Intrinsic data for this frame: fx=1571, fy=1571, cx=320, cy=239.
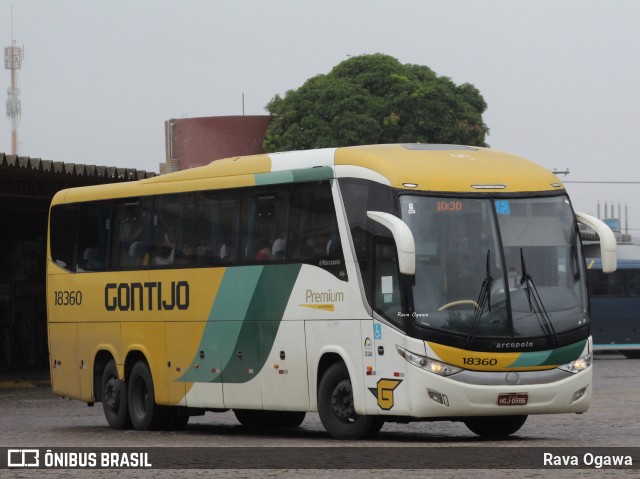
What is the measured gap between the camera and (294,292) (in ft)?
61.0

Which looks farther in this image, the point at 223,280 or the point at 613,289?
the point at 613,289

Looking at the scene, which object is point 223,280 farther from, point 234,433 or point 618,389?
point 618,389

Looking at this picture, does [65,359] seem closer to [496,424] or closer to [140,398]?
[140,398]

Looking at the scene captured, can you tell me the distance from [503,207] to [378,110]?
1761 inches

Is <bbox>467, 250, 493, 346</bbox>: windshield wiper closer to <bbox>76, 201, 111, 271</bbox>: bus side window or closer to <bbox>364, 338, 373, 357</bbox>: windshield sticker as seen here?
<bbox>364, 338, 373, 357</bbox>: windshield sticker

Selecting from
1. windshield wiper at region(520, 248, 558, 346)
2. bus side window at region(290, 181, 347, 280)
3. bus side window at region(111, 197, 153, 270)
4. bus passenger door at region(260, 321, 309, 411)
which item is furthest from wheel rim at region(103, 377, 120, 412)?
windshield wiper at region(520, 248, 558, 346)

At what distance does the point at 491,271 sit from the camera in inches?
667

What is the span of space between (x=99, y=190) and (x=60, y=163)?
25.8ft

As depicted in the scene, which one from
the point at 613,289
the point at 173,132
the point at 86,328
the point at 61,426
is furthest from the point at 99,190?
the point at 173,132

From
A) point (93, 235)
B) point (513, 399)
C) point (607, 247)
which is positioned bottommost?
point (513, 399)

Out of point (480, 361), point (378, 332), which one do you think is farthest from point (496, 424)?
point (378, 332)

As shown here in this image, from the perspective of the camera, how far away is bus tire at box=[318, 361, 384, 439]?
57.5 feet

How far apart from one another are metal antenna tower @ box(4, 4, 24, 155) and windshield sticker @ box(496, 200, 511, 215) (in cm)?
9843

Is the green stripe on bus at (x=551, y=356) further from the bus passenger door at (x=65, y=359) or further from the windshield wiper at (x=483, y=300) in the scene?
the bus passenger door at (x=65, y=359)
